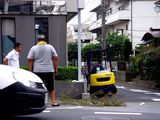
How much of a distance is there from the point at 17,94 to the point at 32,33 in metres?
9.80

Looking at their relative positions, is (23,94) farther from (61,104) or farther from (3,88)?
(61,104)

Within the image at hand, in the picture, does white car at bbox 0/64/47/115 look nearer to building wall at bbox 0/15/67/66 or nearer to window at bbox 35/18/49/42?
building wall at bbox 0/15/67/66

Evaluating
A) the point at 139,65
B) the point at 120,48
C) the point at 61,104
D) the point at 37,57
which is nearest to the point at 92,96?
the point at 61,104

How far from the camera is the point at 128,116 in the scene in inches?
366

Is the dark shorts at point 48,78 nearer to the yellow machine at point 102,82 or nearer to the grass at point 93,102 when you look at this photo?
the grass at point 93,102

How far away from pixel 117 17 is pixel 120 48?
793 centimetres

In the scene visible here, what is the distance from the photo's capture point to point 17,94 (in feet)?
24.3

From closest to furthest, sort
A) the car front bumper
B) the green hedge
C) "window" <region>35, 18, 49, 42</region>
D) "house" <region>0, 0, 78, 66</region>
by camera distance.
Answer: the car front bumper < the green hedge < "house" <region>0, 0, 78, 66</region> < "window" <region>35, 18, 49, 42</region>

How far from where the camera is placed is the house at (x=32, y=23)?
1670 cm

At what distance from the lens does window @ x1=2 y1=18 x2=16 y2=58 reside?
55.1 ft

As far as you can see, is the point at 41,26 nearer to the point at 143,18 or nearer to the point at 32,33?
the point at 32,33

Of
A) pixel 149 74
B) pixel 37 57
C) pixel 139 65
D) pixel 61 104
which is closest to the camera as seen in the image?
pixel 37 57

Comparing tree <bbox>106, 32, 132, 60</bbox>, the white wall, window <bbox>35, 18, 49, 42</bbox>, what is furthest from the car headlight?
the white wall

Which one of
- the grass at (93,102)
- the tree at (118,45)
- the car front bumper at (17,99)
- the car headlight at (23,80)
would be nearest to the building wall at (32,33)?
the grass at (93,102)
